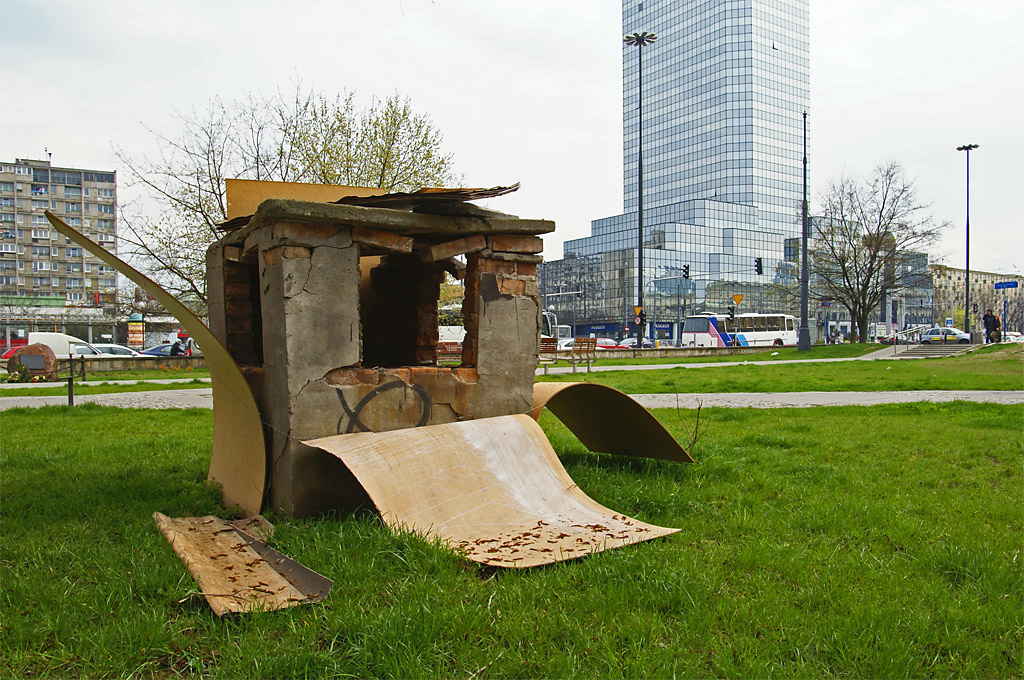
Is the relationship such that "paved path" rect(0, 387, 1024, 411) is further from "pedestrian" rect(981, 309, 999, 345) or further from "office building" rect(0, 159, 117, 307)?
"office building" rect(0, 159, 117, 307)

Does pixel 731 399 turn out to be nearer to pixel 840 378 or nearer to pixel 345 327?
pixel 840 378

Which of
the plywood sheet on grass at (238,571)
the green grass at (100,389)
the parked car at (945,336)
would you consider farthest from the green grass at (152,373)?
the parked car at (945,336)

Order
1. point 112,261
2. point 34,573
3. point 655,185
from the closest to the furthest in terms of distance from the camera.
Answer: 1. point 34,573
2. point 112,261
3. point 655,185

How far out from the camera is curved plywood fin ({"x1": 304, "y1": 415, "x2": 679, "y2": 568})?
3592mm

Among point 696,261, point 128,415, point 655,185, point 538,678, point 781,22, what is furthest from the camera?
point 655,185

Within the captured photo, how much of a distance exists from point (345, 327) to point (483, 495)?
1476mm

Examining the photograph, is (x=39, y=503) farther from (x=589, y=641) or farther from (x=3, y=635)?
(x=589, y=641)

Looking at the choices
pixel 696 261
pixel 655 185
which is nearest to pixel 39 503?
pixel 696 261

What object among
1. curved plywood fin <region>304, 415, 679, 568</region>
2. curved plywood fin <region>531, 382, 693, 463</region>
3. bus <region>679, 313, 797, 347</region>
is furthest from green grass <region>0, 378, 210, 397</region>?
bus <region>679, 313, 797, 347</region>

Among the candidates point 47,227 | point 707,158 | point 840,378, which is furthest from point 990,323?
point 47,227

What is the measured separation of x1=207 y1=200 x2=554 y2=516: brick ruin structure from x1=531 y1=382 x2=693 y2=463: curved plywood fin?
38cm

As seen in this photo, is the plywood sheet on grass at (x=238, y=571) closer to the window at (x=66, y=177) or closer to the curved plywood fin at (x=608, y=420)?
the curved plywood fin at (x=608, y=420)

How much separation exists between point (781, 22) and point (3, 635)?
9550 cm

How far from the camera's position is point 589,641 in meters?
2.63
